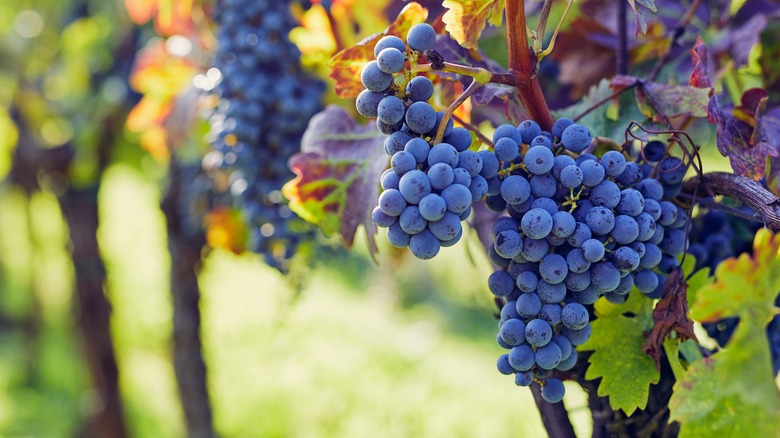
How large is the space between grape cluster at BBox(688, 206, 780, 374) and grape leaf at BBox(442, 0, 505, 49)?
1.14 ft

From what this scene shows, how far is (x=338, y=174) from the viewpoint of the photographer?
766 millimetres

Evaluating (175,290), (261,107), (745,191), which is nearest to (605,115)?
(745,191)

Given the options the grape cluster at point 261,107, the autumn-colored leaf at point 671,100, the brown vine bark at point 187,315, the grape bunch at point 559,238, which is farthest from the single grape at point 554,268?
the brown vine bark at point 187,315

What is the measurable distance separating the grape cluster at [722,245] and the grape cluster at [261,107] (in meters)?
0.62

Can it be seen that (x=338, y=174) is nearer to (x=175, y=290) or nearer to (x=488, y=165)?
(x=488, y=165)

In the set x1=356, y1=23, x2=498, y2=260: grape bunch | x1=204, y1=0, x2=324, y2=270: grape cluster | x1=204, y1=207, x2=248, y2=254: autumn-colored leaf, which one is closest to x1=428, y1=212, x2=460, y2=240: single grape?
x1=356, y1=23, x2=498, y2=260: grape bunch

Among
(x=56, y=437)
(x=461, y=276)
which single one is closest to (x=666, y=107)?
(x=56, y=437)

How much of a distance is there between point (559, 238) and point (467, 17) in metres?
0.21

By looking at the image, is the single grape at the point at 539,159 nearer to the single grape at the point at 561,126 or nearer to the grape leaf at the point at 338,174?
the single grape at the point at 561,126

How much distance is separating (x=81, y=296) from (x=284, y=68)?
188 centimetres

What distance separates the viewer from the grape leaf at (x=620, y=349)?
0.64m

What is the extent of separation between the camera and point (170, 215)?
1.99m

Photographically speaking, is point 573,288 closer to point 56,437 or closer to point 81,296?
point 81,296

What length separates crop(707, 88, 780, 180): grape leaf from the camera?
621 mm
